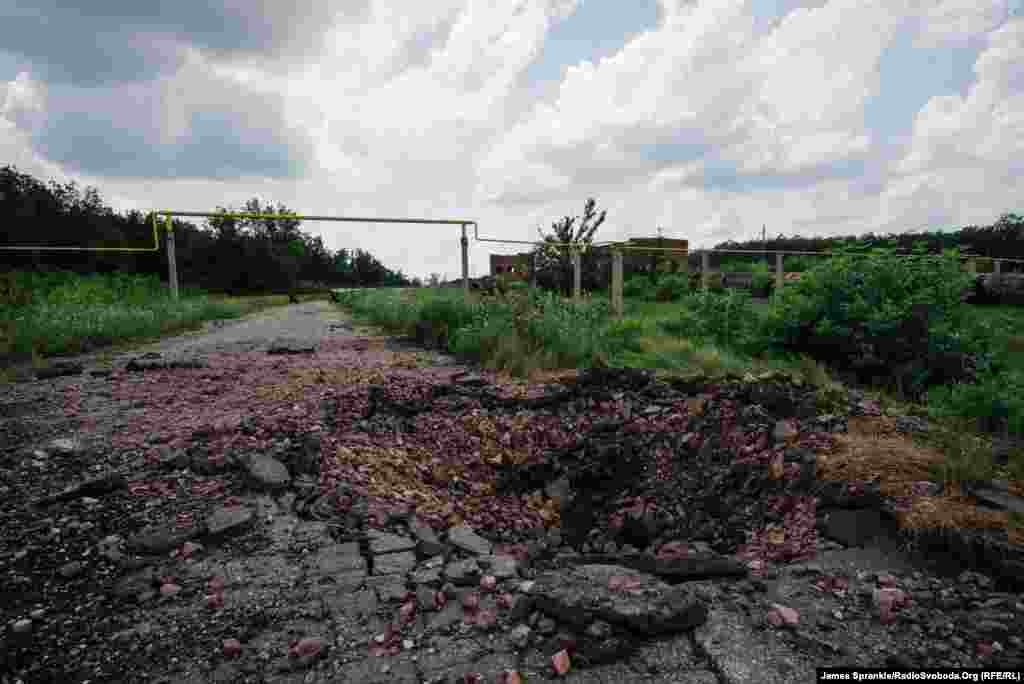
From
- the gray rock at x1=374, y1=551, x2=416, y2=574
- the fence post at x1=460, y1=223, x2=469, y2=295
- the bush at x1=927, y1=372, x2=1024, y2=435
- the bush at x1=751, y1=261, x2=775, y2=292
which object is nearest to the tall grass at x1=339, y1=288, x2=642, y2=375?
the fence post at x1=460, y1=223, x2=469, y2=295

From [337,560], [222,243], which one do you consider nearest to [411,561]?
[337,560]

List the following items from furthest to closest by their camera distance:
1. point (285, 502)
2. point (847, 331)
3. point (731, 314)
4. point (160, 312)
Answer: point (160, 312) < point (731, 314) < point (847, 331) < point (285, 502)

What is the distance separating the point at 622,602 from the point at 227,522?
1776 mm

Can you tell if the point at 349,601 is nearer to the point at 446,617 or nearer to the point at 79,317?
the point at 446,617

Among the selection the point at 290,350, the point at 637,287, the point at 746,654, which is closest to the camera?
the point at 746,654

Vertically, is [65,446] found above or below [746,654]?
above

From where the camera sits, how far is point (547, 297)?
7098 millimetres

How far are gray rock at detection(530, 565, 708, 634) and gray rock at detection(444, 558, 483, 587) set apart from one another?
28 centimetres

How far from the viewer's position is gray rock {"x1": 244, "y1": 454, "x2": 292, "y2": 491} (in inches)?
111

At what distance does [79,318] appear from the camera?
8.15 meters

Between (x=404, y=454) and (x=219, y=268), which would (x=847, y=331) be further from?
(x=219, y=268)

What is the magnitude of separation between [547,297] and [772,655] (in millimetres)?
5655

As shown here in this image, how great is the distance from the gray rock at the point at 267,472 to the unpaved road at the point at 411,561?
0.05 feet

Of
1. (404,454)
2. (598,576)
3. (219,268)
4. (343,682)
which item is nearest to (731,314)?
(404,454)
